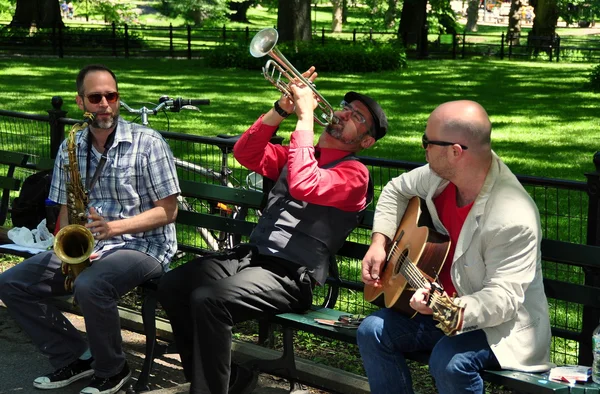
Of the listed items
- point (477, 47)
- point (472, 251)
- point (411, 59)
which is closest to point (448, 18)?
point (477, 47)

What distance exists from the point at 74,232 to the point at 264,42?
141 cm

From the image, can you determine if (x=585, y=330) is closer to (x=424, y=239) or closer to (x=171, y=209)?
(x=424, y=239)

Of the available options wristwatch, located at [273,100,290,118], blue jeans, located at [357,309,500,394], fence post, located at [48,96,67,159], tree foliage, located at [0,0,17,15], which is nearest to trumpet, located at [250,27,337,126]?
wristwatch, located at [273,100,290,118]

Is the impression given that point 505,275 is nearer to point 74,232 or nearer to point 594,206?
point 594,206

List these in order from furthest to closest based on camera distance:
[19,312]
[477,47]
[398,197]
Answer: [477,47] → [19,312] → [398,197]

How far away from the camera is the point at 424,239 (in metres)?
4.20

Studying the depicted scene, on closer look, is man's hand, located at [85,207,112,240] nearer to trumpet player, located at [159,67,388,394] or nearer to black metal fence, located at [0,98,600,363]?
trumpet player, located at [159,67,388,394]

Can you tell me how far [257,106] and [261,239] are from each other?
11.4m

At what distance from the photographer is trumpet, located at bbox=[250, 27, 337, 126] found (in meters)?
4.88

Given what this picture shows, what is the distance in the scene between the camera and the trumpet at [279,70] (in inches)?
192

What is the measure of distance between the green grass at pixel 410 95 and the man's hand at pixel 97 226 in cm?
587

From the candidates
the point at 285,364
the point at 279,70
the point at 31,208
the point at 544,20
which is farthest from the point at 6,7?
the point at 285,364

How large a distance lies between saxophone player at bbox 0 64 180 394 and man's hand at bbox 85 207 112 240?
0.04 feet

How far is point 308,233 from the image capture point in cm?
486
